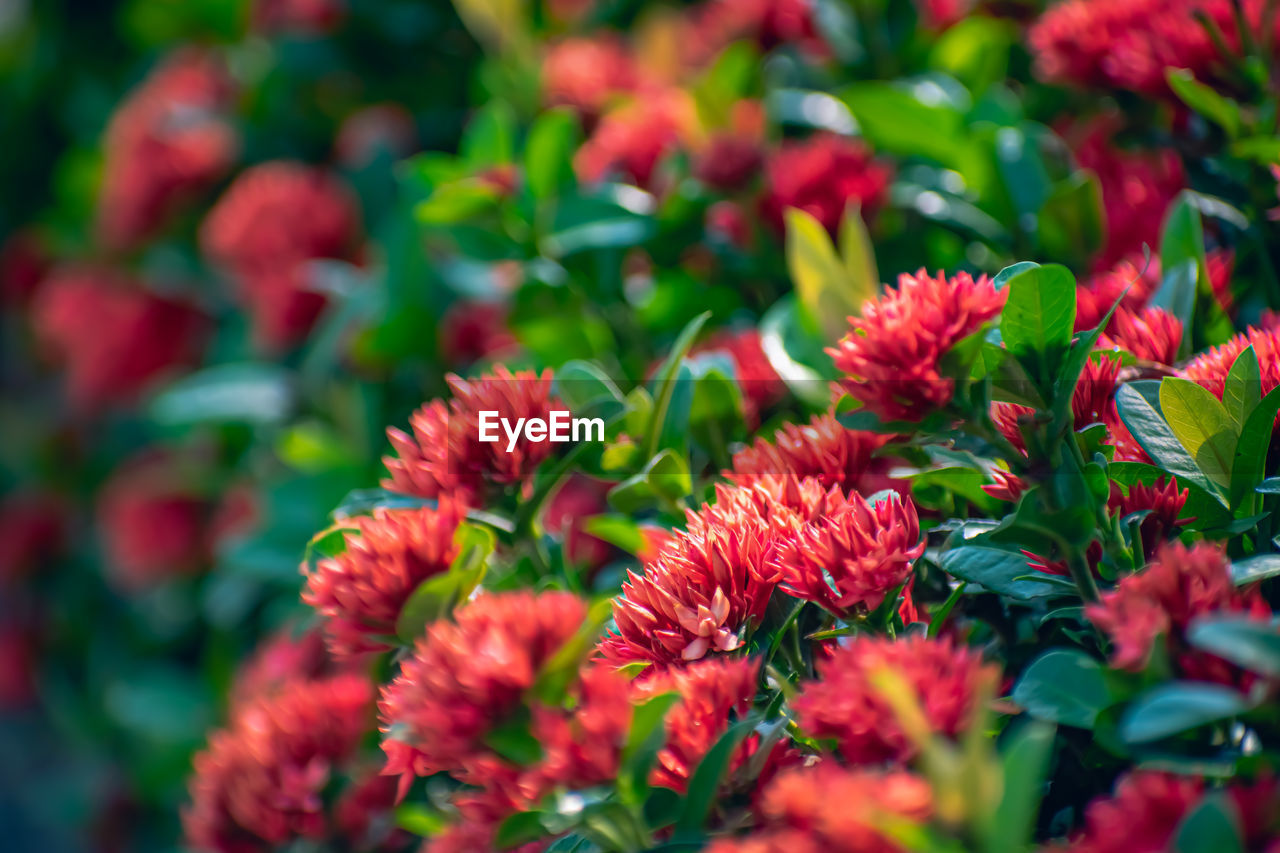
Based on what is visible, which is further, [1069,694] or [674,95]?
[674,95]

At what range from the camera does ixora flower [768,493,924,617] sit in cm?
42

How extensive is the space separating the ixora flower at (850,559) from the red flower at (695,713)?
5cm

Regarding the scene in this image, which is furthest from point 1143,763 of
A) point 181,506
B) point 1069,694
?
point 181,506

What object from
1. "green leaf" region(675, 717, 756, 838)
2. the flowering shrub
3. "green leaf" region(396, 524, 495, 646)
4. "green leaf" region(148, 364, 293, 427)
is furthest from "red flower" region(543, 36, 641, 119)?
"green leaf" region(675, 717, 756, 838)

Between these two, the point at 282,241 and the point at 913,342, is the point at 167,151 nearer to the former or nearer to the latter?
the point at 282,241

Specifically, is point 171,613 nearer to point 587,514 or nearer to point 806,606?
point 587,514

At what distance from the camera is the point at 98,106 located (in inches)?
70.0

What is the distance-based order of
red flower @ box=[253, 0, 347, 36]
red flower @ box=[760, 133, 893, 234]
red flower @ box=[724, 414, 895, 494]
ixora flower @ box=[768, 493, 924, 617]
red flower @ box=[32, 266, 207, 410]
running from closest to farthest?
1. ixora flower @ box=[768, 493, 924, 617]
2. red flower @ box=[724, 414, 895, 494]
3. red flower @ box=[760, 133, 893, 234]
4. red flower @ box=[253, 0, 347, 36]
5. red flower @ box=[32, 266, 207, 410]

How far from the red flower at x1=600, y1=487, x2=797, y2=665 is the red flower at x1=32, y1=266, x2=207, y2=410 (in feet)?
4.12

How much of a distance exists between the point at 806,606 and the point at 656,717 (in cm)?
16

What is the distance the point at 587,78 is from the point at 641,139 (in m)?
0.18

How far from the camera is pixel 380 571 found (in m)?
0.48

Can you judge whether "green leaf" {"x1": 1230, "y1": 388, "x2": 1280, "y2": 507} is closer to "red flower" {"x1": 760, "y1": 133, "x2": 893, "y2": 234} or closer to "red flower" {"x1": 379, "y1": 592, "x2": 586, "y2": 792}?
"red flower" {"x1": 379, "y1": 592, "x2": 586, "y2": 792}

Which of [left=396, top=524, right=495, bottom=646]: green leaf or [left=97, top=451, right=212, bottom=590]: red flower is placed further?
[left=97, top=451, right=212, bottom=590]: red flower
